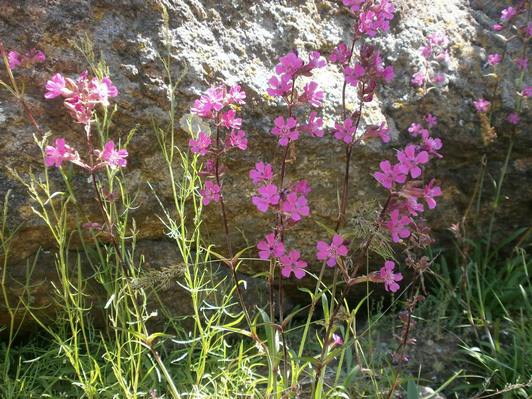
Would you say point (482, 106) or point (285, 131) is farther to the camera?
point (482, 106)

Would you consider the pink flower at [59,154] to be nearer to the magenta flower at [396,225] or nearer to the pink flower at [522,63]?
the magenta flower at [396,225]

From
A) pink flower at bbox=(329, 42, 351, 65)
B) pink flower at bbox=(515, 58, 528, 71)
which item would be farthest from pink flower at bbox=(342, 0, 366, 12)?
pink flower at bbox=(515, 58, 528, 71)

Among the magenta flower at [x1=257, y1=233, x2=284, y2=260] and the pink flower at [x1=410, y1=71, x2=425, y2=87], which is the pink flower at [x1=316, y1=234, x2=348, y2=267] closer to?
the magenta flower at [x1=257, y1=233, x2=284, y2=260]

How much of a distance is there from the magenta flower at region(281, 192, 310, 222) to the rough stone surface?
25.4 inches

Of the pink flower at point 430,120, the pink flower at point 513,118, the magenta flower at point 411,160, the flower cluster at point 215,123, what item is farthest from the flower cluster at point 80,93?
the pink flower at point 513,118

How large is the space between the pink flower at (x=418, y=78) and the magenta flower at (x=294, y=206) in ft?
5.02

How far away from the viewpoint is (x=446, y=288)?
10.4ft

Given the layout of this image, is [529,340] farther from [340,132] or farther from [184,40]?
[184,40]

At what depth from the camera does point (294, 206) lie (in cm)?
163

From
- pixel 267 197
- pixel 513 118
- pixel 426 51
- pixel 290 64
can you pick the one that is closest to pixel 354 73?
pixel 290 64

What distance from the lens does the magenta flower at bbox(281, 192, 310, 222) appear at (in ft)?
5.31

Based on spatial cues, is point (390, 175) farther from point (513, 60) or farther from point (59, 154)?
point (513, 60)

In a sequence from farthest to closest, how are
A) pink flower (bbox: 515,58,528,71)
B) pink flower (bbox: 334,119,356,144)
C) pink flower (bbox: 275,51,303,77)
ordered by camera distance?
pink flower (bbox: 515,58,528,71)
pink flower (bbox: 334,119,356,144)
pink flower (bbox: 275,51,303,77)

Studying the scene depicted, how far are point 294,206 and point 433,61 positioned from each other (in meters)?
1.70
